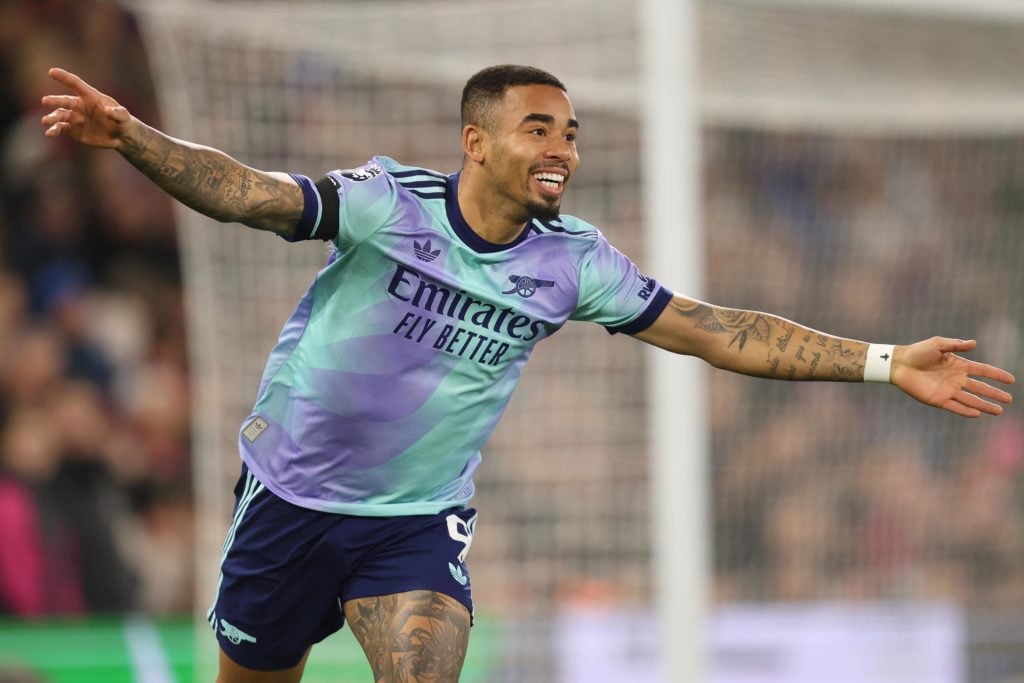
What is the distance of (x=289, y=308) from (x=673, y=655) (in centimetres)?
282

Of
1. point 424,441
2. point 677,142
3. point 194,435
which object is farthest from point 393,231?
point 194,435

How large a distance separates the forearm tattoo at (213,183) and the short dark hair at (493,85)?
72cm

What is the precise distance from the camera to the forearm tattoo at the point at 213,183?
13.9 feet

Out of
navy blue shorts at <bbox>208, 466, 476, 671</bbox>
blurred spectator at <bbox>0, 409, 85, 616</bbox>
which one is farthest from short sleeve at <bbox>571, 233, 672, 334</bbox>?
blurred spectator at <bbox>0, 409, 85, 616</bbox>

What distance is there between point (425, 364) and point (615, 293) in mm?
641

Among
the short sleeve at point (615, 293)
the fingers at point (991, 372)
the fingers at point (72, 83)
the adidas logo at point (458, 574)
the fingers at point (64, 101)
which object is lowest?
the adidas logo at point (458, 574)

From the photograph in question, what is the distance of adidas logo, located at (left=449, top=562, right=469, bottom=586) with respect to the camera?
4812mm

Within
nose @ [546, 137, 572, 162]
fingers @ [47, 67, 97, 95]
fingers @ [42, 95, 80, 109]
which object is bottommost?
nose @ [546, 137, 572, 162]

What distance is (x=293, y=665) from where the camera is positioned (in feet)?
17.1

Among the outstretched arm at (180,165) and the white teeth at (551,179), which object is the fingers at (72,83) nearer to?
the outstretched arm at (180,165)

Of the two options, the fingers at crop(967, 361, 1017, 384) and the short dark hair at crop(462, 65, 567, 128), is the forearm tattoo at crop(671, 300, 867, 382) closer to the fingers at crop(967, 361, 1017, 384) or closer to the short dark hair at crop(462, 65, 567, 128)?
the fingers at crop(967, 361, 1017, 384)

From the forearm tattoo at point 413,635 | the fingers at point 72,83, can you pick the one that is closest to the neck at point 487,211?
the forearm tattoo at point 413,635

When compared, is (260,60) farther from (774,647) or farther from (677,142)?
(774,647)

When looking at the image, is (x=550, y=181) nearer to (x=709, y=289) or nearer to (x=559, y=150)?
(x=559, y=150)
